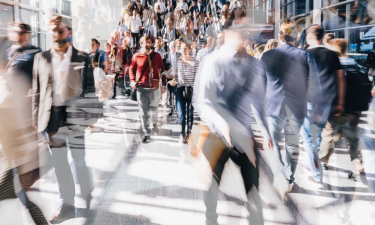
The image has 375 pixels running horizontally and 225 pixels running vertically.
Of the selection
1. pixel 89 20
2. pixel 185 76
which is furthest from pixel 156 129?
pixel 89 20

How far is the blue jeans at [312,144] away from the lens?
3.28 meters

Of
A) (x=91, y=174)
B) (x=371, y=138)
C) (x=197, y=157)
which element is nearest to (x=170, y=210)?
(x=197, y=157)

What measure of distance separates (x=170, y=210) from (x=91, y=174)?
1258 mm

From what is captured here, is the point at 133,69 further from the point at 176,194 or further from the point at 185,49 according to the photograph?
the point at 176,194

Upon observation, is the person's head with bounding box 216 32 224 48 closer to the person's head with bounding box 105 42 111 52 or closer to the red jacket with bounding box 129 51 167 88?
the red jacket with bounding box 129 51 167 88

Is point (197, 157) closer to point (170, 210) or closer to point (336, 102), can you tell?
point (170, 210)

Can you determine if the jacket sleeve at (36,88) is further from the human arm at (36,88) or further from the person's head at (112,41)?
the person's head at (112,41)

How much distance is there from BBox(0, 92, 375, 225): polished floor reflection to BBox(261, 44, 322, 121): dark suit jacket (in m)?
0.74

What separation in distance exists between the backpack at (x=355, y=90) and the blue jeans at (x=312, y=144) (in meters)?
0.34

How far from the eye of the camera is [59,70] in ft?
8.36

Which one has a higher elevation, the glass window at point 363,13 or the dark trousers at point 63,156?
the glass window at point 363,13

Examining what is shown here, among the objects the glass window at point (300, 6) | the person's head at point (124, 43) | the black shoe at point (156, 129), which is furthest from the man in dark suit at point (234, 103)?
the glass window at point (300, 6)

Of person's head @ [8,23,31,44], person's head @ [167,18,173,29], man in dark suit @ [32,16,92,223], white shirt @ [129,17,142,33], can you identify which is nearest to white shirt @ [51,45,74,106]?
man in dark suit @ [32,16,92,223]

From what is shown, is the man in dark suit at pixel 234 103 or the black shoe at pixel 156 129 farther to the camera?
the black shoe at pixel 156 129
